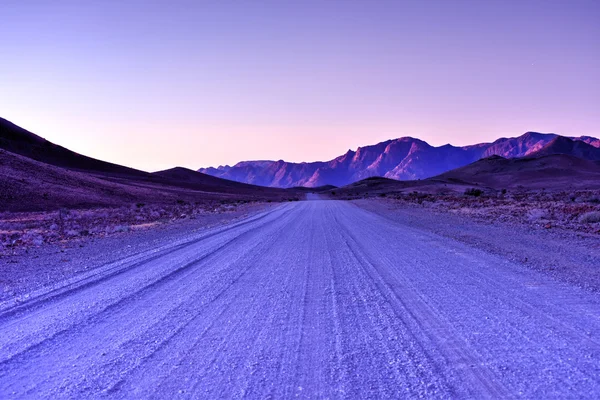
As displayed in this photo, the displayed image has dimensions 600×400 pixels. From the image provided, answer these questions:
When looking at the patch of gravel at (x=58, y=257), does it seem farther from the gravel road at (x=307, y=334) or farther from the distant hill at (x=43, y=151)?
the distant hill at (x=43, y=151)

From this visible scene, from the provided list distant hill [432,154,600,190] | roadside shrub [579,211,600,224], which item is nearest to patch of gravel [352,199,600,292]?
roadside shrub [579,211,600,224]

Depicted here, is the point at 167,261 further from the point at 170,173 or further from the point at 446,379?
the point at 170,173

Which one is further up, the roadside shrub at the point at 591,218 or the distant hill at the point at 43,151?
the distant hill at the point at 43,151

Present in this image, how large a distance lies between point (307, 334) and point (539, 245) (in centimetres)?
1018

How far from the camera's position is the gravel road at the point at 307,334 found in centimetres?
425

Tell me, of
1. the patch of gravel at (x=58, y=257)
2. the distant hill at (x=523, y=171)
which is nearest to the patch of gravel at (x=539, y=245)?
the patch of gravel at (x=58, y=257)

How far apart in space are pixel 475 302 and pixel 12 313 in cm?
687

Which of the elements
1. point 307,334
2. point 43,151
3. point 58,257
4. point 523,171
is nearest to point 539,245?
point 307,334

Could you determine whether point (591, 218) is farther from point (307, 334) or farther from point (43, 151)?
point (43, 151)

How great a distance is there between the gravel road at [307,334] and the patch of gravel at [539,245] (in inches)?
31.8

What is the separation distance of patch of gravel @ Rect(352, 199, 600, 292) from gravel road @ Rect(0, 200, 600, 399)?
2.65 feet

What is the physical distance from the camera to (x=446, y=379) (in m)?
4.25

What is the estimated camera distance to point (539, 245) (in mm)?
13422

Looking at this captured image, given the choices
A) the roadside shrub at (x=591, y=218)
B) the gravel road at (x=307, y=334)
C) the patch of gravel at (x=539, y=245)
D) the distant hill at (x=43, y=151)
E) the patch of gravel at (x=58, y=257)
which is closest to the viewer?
the gravel road at (x=307, y=334)
